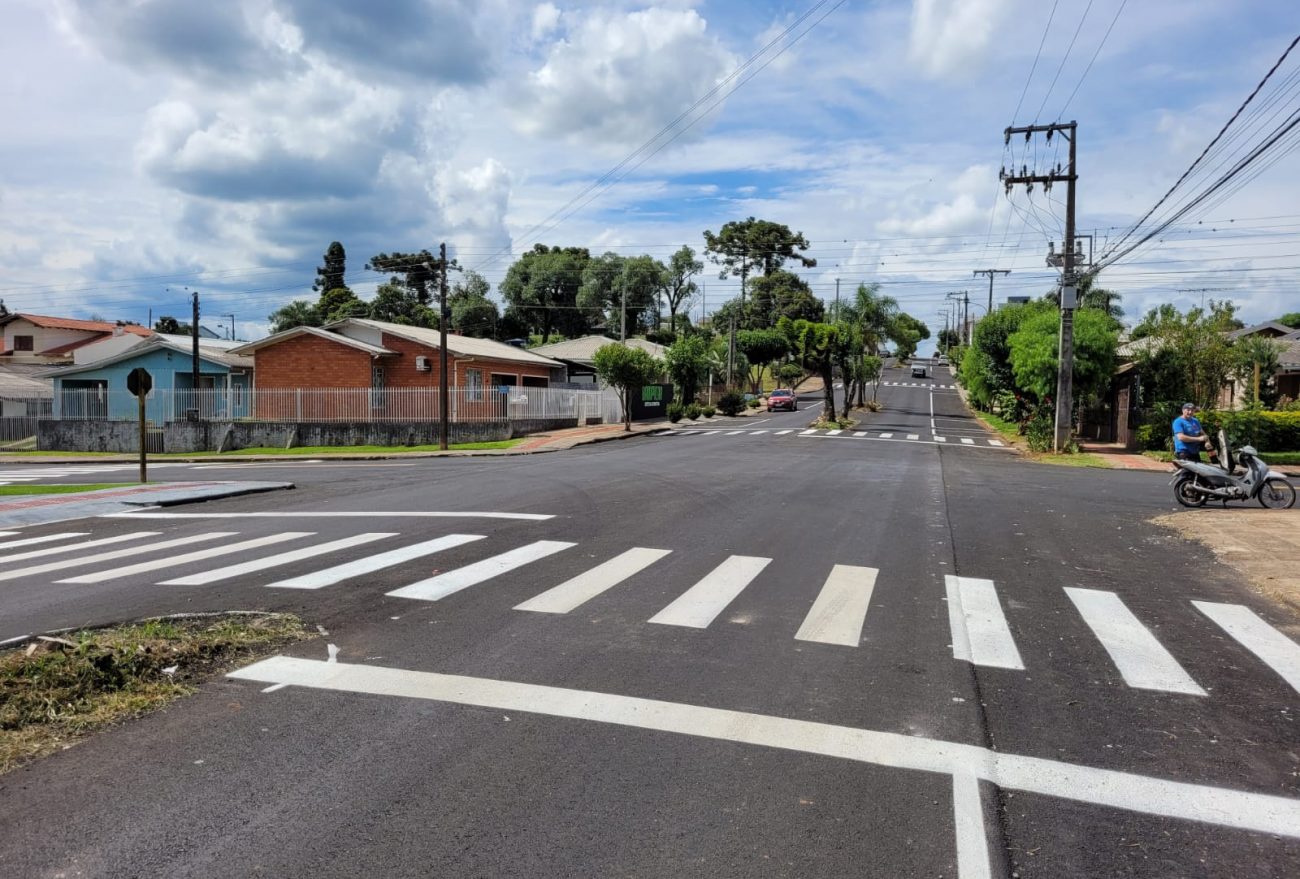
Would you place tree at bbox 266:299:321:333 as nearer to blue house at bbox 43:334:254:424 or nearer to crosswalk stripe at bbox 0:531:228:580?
blue house at bbox 43:334:254:424

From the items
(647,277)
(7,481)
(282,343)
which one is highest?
(647,277)

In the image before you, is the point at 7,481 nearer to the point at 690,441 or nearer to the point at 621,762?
the point at 690,441

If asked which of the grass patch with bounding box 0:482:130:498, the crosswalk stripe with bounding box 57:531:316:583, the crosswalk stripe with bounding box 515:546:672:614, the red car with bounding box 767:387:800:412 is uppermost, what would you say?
the red car with bounding box 767:387:800:412

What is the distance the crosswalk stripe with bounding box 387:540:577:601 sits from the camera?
802 centimetres

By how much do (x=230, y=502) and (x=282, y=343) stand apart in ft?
86.3

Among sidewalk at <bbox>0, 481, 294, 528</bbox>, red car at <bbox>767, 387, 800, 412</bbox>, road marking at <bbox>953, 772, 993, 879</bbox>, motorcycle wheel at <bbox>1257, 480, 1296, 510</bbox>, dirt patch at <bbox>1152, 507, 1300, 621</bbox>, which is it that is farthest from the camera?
red car at <bbox>767, 387, 800, 412</bbox>

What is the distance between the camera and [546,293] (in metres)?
82.7

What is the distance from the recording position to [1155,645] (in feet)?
22.1

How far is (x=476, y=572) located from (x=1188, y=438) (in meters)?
12.6

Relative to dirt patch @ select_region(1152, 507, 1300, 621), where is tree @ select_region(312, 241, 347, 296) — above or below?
above

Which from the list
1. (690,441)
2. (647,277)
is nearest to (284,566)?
(690,441)

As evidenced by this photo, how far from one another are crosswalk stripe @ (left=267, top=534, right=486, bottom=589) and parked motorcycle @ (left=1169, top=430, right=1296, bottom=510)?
11.8 meters

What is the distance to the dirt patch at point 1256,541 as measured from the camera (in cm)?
889

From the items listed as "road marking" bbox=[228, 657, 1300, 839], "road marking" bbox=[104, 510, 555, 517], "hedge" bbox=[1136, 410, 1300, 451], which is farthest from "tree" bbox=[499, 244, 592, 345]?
"road marking" bbox=[228, 657, 1300, 839]
